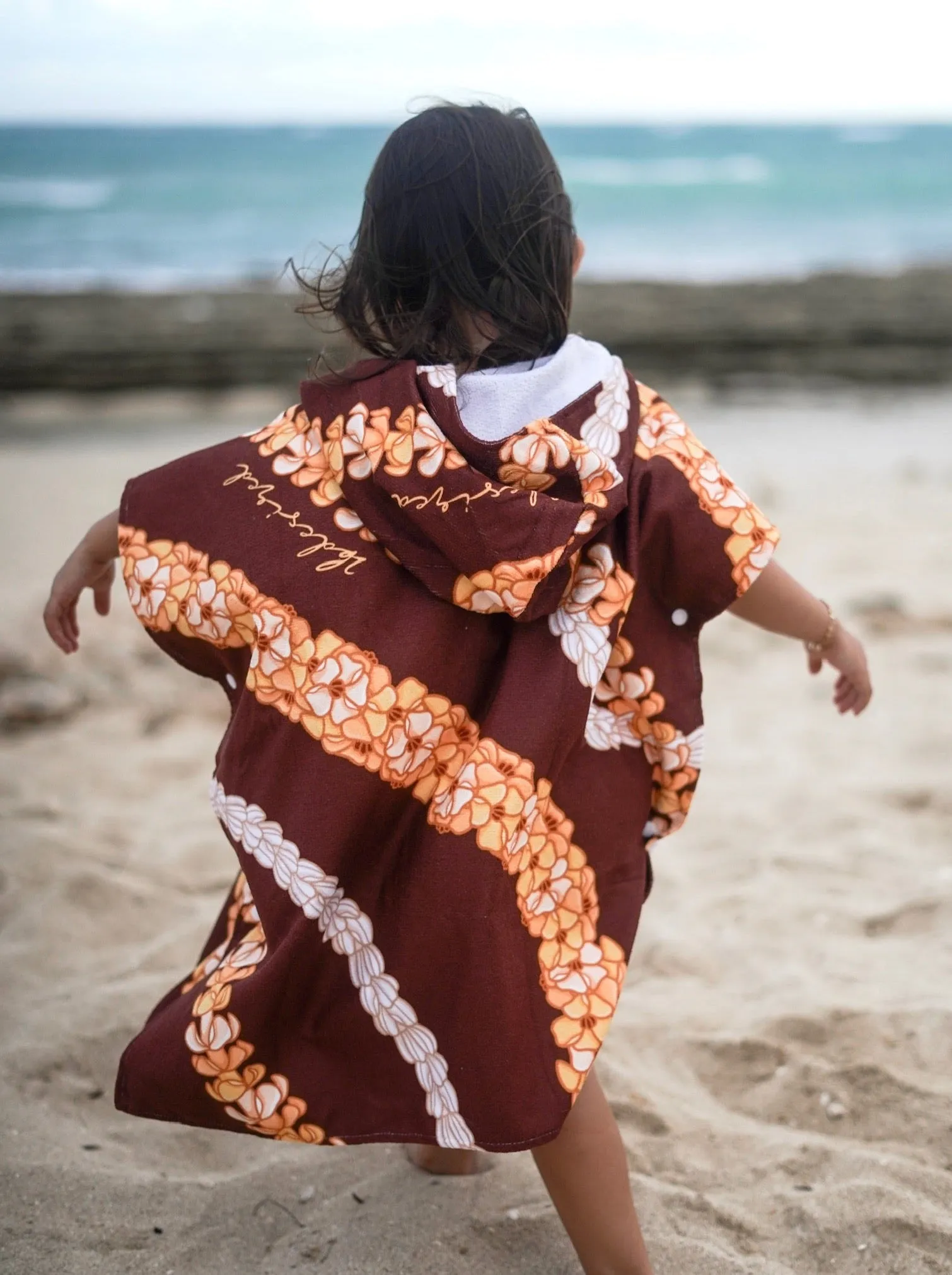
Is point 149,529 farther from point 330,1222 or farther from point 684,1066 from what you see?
point 684,1066

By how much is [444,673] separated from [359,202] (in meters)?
29.0

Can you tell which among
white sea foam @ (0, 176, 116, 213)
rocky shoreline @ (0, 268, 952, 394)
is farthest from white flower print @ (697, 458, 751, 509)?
white sea foam @ (0, 176, 116, 213)

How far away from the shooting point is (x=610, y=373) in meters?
1.53

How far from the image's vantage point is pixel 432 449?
137 centimetres

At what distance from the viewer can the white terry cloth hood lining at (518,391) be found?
142 cm

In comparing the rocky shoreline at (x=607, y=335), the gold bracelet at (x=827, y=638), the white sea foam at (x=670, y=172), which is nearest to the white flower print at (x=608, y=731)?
the gold bracelet at (x=827, y=638)

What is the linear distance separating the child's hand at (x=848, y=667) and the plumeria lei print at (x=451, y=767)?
1.77 ft

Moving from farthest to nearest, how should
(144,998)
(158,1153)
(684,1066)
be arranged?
(144,998) < (684,1066) < (158,1153)

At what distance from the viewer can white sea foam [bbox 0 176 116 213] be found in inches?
833

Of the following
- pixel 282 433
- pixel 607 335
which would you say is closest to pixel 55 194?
pixel 607 335

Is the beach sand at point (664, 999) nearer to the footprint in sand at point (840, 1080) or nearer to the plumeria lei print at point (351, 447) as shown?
the footprint in sand at point (840, 1080)

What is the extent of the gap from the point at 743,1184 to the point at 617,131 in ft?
147

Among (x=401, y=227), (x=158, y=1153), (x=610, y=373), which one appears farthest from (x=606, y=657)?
(x=158, y=1153)

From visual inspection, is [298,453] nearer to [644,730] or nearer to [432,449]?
[432,449]
